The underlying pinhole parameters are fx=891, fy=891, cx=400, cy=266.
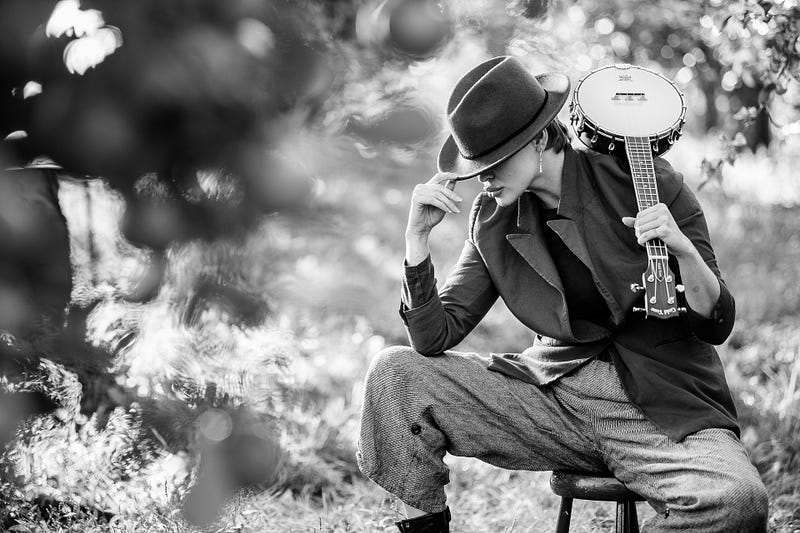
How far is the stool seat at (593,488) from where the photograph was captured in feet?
6.54

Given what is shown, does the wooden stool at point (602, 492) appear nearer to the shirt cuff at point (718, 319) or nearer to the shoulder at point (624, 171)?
the shirt cuff at point (718, 319)

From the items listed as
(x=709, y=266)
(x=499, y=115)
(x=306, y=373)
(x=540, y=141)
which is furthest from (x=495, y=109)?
(x=306, y=373)

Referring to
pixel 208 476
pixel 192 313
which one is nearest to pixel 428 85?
pixel 192 313

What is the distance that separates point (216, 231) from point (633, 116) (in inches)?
39.7

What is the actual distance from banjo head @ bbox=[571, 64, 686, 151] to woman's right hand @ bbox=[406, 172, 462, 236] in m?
0.35

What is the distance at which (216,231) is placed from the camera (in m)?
1.89

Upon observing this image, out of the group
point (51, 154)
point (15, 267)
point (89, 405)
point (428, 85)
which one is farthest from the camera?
point (428, 85)

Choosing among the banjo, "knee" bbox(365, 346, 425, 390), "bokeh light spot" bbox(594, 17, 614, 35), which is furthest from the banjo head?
"bokeh light spot" bbox(594, 17, 614, 35)

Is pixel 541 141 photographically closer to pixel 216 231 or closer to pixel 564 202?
pixel 564 202

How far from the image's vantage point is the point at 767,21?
2.51 meters

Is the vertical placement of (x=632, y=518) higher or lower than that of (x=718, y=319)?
lower

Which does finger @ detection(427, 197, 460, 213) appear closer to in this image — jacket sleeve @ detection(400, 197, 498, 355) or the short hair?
jacket sleeve @ detection(400, 197, 498, 355)

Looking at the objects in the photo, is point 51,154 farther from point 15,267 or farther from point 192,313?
point 192,313

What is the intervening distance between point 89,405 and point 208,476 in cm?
41
